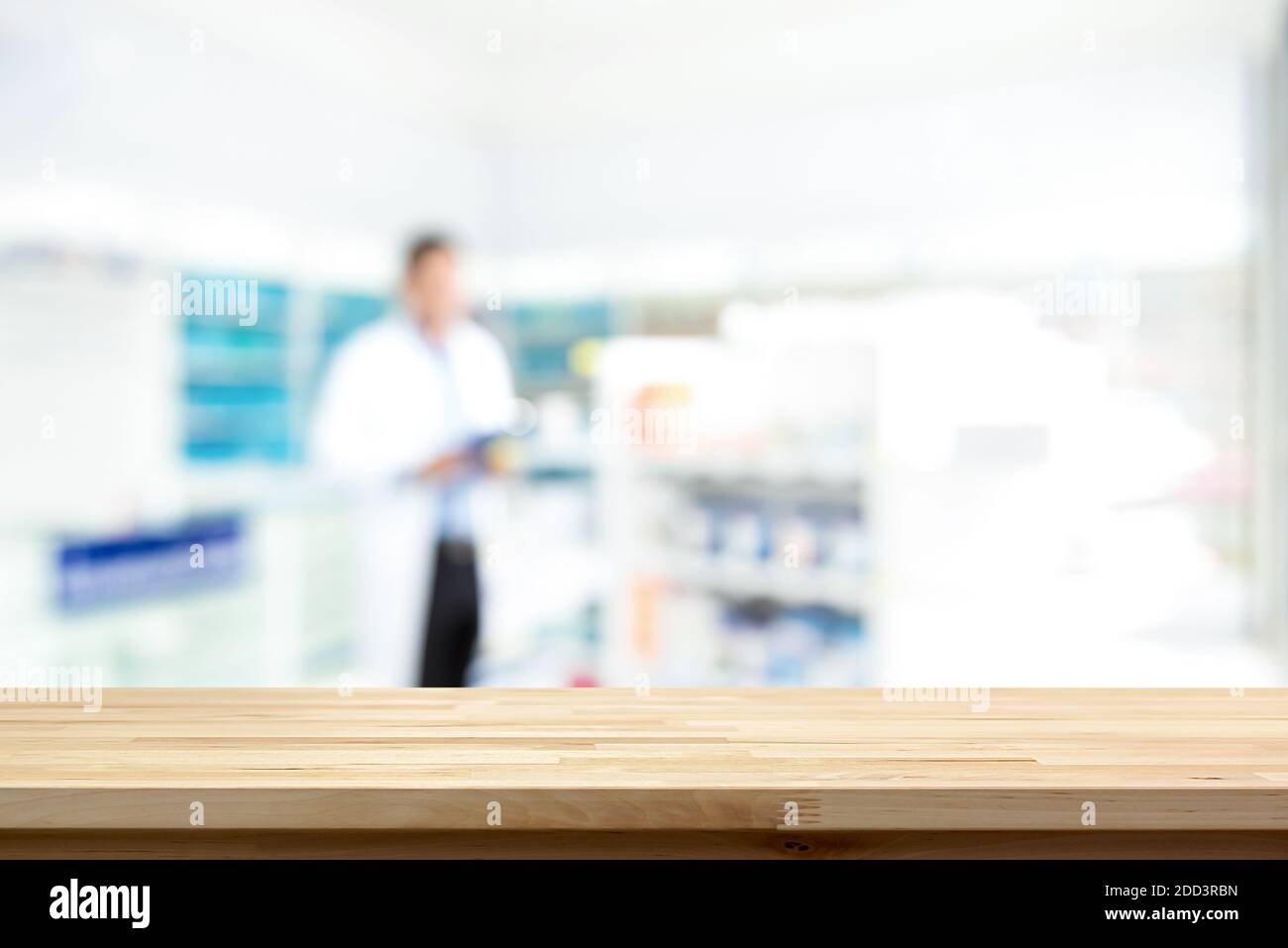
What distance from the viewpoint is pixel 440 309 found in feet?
10.1

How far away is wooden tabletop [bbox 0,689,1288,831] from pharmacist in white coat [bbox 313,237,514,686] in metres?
2.36

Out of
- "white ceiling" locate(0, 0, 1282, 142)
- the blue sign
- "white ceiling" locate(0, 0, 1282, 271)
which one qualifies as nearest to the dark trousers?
the blue sign

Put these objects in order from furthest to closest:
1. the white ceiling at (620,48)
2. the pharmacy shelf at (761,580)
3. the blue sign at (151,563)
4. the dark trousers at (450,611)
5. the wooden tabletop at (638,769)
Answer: the white ceiling at (620,48)
the pharmacy shelf at (761,580)
the blue sign at (151,563)
the dark trousers at (450,611)
the wooden tabletop at (638,769)

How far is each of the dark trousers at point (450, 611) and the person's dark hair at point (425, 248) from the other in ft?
2.74

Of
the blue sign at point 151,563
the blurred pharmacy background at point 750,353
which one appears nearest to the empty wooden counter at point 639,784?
the blurred pharmacy background at point 750,353

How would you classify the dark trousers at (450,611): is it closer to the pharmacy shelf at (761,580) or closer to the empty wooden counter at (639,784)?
the pharmacy shelf at (761,580)

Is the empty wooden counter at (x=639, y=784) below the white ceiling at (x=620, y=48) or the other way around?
below

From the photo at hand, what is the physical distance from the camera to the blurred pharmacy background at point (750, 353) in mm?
3174

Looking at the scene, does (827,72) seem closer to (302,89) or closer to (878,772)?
(302,89)

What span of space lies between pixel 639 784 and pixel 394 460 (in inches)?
102

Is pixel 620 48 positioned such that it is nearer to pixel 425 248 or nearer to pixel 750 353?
pixel 750 353

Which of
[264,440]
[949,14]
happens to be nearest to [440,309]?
[264,440]

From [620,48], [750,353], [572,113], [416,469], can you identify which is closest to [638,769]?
[416,469]
